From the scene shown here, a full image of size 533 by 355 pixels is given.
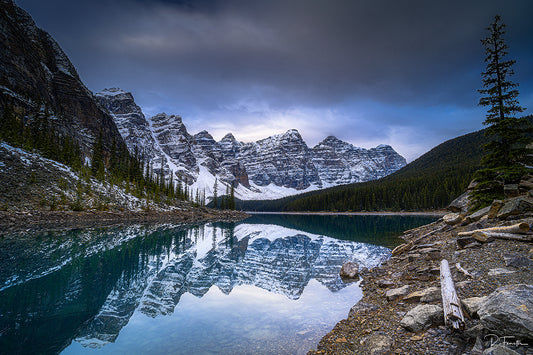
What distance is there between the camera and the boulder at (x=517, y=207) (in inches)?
471

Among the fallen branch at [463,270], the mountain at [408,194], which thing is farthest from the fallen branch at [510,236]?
the mountain at [408,194]

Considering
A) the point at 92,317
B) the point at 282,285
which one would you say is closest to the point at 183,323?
the point at 92,317

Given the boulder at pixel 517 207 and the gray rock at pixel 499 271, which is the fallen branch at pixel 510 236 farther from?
the gray rock at pixel 499 271

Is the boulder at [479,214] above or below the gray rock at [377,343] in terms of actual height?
above

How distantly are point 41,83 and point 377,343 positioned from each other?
129288 millimetres

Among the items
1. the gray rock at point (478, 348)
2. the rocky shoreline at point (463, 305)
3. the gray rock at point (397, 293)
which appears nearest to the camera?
the gray rock at point (478, 348)

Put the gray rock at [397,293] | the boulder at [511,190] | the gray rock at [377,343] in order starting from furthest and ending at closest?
the boulder at [511,190], the gray rock at [397,293], the gray rock at [377,343]

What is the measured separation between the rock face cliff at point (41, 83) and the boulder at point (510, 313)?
91.4 metres

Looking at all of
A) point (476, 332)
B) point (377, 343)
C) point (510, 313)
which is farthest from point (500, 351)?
point (377, 343)

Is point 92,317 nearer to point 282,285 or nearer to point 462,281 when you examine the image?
point 282,285

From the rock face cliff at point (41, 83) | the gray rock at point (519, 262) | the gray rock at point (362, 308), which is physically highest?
the rock face cliff at point (41, 83)

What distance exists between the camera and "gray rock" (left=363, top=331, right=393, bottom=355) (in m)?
Result: 5.59

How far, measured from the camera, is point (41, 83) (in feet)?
304

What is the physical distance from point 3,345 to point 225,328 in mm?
6158
